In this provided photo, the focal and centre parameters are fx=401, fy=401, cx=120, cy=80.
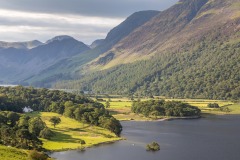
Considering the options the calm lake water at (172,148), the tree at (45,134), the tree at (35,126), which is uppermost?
the tree at (35,126)

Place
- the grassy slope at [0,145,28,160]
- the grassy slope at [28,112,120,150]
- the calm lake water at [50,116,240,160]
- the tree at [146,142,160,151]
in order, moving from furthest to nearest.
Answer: the grassy slope at [28,112,120,150], the tree at [146,142,160,151], the calm lake water at [50,116,240,160], the grassy slope at [0,145,28,160]

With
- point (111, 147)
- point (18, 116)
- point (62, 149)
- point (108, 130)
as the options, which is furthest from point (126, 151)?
point (18, 116)

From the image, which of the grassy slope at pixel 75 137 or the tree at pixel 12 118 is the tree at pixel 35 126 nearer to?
the grassy slope at pixel 75 137

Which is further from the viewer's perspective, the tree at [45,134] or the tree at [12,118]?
the tree at [12,118]

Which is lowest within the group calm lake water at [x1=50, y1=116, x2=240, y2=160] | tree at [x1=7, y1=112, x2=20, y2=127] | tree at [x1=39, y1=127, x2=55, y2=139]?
calm lake water at [x1=50, y1=116, x2=240, y2=160]

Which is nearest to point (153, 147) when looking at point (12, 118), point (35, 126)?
point (35, 126)

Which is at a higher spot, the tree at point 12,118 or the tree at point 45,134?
the tree at point 12,118

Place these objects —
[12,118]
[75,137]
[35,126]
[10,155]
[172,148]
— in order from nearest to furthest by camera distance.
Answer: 1. [10,155]
2. [172,148]
3. [35,126]
4. [75,137]
5. [12,118]

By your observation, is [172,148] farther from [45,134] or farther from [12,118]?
[12,118]

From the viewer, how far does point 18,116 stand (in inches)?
7362

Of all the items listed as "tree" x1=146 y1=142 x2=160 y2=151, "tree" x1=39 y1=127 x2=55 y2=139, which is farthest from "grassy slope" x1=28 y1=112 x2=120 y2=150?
"tree" x1=146 y1=142 x2=160 y2=151

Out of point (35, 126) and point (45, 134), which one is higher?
point (35, 126)

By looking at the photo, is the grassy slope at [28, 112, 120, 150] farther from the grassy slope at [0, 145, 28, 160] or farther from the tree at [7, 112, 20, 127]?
the grassy slope at [0, 145, 28, 160]

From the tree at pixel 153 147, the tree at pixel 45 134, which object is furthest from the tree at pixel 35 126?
the tree at pixel 153 147
